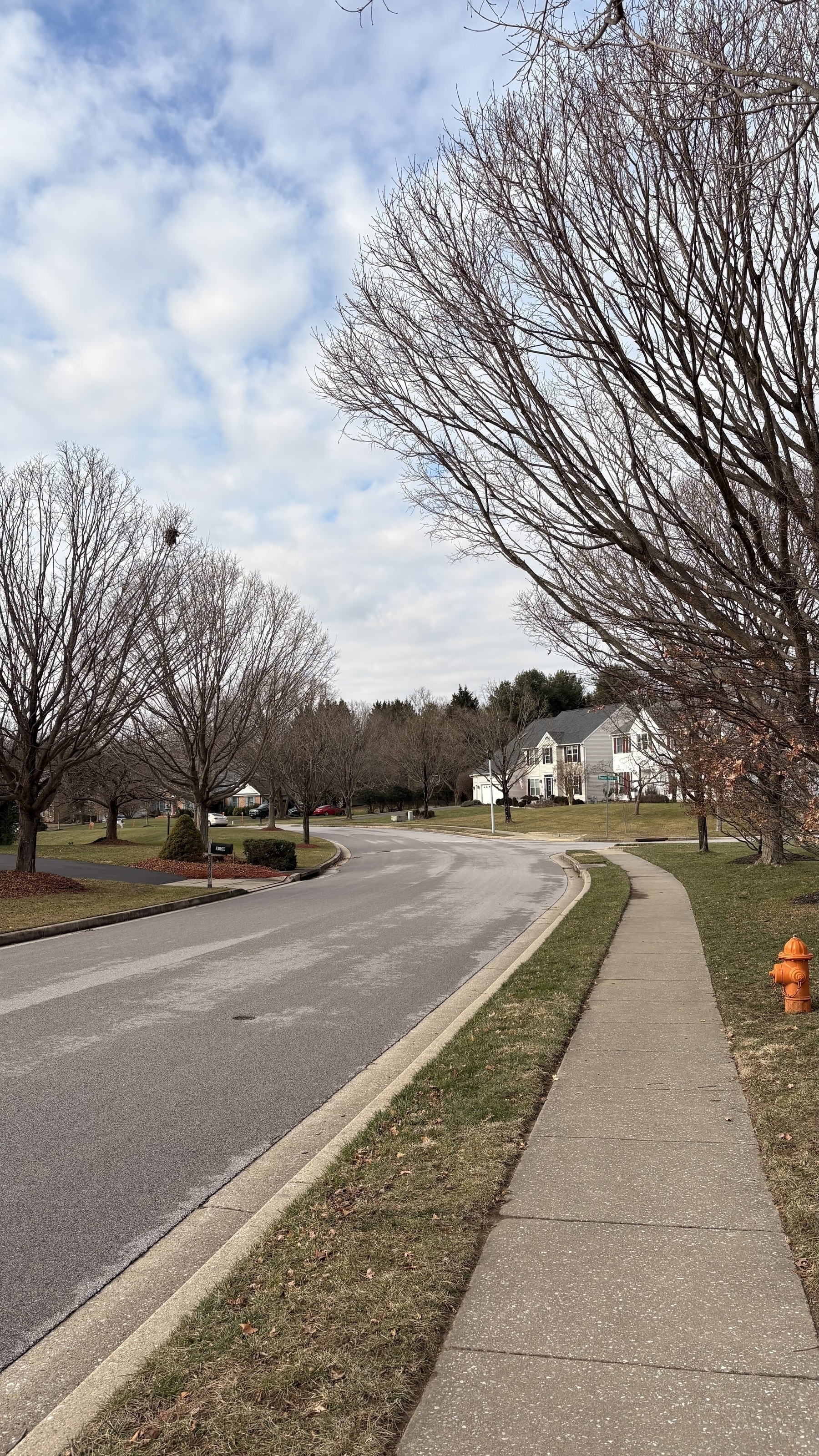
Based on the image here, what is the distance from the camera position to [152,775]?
1357 inches

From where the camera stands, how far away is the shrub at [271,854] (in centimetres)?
2888

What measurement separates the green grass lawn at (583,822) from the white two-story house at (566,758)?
7.68 feet

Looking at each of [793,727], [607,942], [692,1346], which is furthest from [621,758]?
[692,1346]

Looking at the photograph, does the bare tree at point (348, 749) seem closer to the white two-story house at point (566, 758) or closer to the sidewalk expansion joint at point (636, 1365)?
the white two-story house at point (566, 758)

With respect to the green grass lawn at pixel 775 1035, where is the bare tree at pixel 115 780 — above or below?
above

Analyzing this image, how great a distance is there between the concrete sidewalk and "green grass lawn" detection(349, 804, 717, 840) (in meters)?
43.2

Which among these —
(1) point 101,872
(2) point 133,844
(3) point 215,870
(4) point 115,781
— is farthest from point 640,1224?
(2) point 133,844

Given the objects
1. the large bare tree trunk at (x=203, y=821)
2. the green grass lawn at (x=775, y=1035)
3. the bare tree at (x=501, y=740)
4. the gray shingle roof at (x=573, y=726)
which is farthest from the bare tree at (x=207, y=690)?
the gray shingle roof at (x=573, y=726)

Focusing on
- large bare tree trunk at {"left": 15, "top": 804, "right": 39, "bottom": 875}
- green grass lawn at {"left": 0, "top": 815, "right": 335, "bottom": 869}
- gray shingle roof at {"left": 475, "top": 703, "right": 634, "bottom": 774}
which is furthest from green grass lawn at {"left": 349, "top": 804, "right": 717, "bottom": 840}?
large bare tree trunk at {"left": 15, "top": 804, "right": 39, "bottom": 875}

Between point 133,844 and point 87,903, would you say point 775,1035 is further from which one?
point 133,844

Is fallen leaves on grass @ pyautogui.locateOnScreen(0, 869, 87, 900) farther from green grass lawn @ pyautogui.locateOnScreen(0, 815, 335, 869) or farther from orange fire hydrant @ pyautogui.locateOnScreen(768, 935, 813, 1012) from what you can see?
orange fire hydrant @ pyautogui.locateOnScreen(768, 935, 813, 1012)

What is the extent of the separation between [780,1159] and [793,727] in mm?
3913

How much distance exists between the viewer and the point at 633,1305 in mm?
3574

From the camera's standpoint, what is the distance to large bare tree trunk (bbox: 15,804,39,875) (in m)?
21.5
